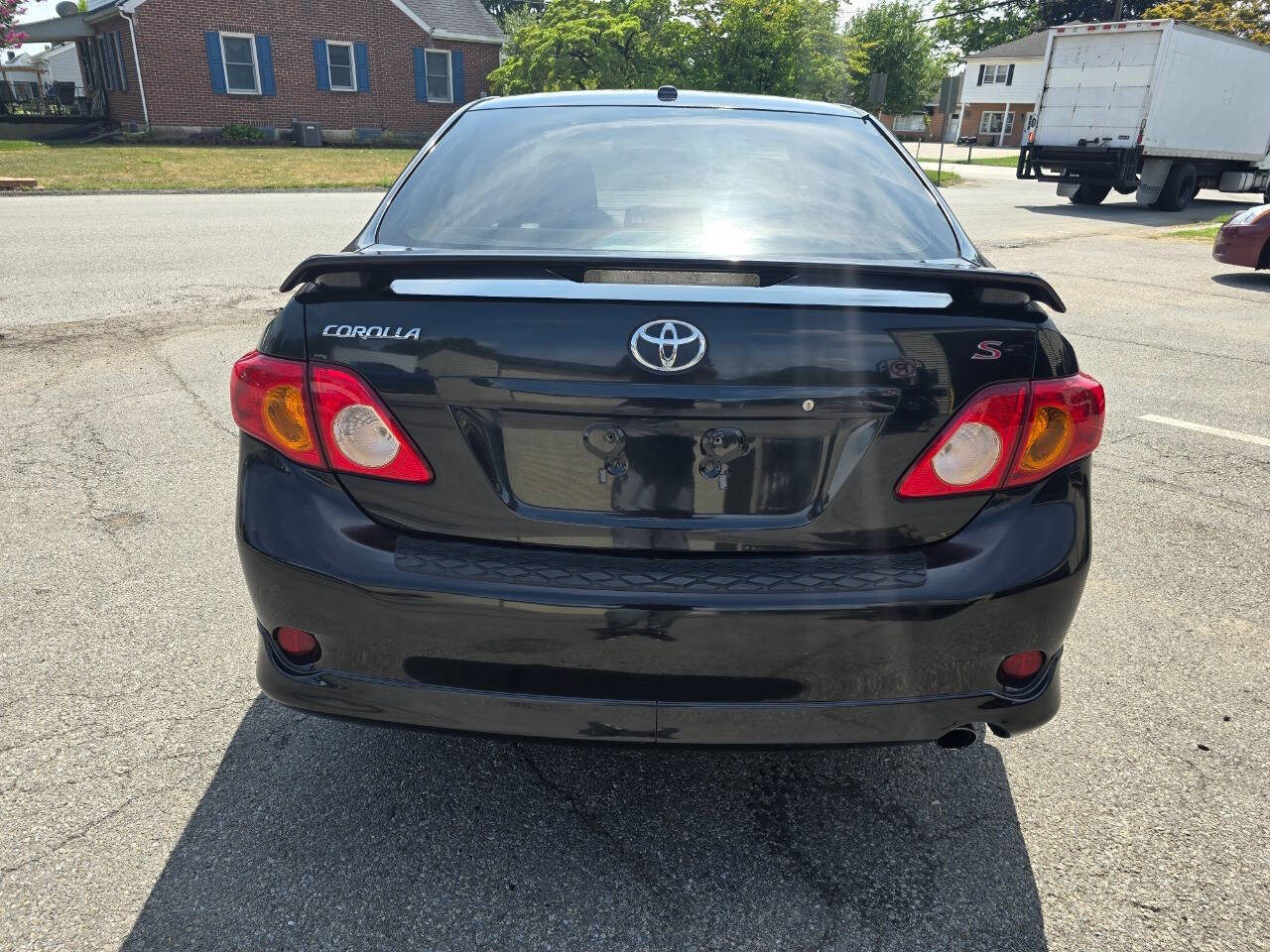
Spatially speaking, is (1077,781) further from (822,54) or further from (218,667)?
(822,54)

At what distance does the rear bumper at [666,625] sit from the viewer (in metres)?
1.81

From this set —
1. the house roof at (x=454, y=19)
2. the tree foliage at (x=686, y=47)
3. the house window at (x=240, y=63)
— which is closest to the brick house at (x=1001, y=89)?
the tree foliage at (x=686, y=47)

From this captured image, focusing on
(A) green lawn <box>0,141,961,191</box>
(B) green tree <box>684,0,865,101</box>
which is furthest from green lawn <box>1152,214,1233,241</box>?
(B) green tree <box>684,0,865,101</box>

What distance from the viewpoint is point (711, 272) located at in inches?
74.0

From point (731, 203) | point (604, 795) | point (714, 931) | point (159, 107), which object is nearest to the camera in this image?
point (714, 931)

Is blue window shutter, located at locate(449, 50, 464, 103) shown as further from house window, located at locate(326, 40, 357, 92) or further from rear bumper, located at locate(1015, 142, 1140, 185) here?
rear bumper, located at locate(1015, 142, 1140, 185)

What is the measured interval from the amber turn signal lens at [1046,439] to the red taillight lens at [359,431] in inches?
49.2

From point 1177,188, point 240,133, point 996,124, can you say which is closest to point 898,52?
point 996,124

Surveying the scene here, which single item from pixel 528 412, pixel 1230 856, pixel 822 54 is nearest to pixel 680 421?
pixel 528 412

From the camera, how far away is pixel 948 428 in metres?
1.86

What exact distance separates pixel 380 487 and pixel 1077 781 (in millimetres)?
1979

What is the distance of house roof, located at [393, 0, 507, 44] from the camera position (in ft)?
109

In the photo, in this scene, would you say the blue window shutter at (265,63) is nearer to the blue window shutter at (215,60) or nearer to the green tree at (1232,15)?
the blue window shutter at (215,60)

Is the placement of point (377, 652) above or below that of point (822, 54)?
below
